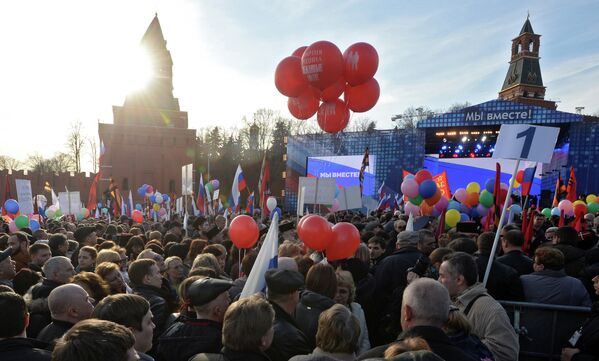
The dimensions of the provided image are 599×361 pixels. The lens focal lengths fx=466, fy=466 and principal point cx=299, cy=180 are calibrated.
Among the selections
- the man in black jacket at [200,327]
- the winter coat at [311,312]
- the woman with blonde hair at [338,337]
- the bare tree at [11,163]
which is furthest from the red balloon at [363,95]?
the bare tree at [11,163]

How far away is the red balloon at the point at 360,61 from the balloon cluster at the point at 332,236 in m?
2.47

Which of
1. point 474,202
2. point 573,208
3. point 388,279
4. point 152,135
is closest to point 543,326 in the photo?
point 388,279

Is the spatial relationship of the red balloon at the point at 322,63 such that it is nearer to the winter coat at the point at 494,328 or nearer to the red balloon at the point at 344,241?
the red balloon at the point at 344,241

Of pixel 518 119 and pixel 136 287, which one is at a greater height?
pixel 518 119

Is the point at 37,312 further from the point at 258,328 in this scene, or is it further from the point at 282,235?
the point at 282,235

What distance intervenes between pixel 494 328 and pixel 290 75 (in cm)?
477

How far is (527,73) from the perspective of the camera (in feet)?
219

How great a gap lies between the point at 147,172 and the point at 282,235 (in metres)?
44.5

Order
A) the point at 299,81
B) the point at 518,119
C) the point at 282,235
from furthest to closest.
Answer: the point at 518,119 < the point at 282,235 < the point at 299,81

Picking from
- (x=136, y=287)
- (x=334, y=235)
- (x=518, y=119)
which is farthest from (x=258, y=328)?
(x=518, y=119)

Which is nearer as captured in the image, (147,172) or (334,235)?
(334,235)

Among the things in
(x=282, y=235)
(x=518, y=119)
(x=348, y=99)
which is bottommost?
(x=282, y=235)

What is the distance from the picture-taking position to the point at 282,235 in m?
8.27

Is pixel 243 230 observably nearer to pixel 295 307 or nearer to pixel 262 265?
pixel 262 265
